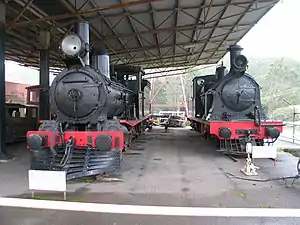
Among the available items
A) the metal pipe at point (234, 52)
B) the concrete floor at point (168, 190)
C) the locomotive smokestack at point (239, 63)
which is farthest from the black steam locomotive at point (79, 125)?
the metal pipe at point (234, 52)

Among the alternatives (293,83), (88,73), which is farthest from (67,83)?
(293,83)

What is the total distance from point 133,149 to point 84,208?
5811 mm

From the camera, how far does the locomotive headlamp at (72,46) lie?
6.14m

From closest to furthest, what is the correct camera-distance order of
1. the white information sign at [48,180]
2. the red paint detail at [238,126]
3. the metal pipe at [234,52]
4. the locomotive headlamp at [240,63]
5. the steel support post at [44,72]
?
the white information sign at [48,180], the red paint detail at [238,126], the locomotive headlamp at [240,63], the metal pipe at [234,52], the steel support post at [44,72]

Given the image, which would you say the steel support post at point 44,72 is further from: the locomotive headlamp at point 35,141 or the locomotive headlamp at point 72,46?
the locomotive headlamp at point 35,141

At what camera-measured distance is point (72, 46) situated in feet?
20.2

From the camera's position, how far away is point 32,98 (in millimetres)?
14898

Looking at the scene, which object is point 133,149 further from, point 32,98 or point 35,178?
point 32,98

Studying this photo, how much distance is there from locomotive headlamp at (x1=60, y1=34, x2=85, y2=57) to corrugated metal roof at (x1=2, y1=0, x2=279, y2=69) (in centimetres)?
276

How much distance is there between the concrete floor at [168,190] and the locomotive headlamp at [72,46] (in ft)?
8.66

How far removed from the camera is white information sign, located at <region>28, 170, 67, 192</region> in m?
4.21

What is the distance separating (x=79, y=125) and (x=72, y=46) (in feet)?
5.62

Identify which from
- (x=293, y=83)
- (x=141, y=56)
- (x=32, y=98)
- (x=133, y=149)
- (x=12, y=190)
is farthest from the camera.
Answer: (x=293, y=83)

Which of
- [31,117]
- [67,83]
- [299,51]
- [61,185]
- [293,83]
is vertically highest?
[299,51]
